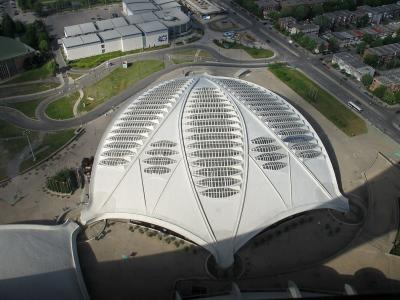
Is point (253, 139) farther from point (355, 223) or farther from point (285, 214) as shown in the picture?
point (355, 223)

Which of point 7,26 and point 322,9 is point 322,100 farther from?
point 7,26

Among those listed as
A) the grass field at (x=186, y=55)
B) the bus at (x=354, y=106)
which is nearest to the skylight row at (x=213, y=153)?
the bus at (x=354, y=106)

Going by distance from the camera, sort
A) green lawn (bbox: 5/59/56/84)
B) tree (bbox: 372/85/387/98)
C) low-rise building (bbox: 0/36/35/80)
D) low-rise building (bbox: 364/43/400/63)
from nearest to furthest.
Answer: tree (bbox: 372/85/387/98), low-rise building (bbox: 0/36/35/80), green lawn (bbox: 5/59/56/84), low-rise building (bbox: 364/43/400/63)

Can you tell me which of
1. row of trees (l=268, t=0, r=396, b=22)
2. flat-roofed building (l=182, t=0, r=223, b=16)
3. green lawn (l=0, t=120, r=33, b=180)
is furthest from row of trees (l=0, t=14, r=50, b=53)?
row of trees (l=268, t=0, r=396, b=22)

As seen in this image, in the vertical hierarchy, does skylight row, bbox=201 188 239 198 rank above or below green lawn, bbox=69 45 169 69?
Result: above

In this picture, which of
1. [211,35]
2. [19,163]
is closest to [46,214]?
[19,163]

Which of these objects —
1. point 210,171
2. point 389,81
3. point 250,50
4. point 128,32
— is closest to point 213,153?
point 210,171

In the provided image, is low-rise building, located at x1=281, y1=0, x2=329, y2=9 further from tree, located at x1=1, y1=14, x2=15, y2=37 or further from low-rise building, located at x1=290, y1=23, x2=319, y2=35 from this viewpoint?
tree, located at x1=1, y1=14, x2=15, y2=37
